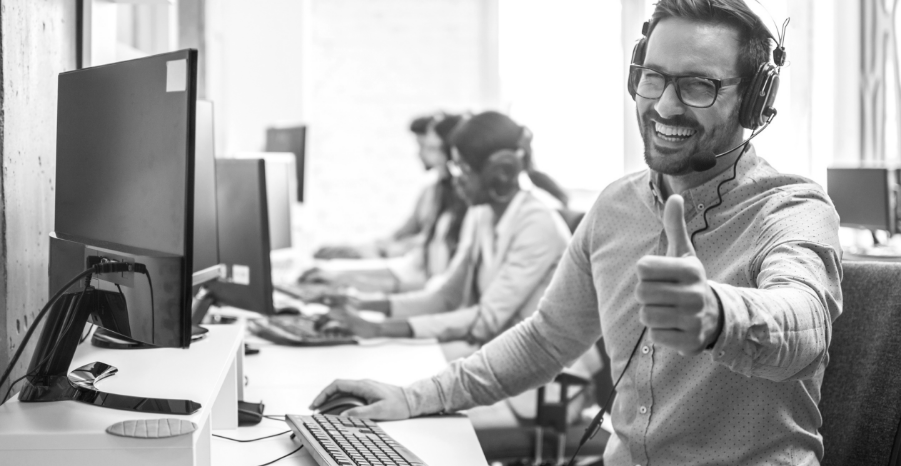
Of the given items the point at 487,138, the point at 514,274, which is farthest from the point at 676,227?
the point at 487,138

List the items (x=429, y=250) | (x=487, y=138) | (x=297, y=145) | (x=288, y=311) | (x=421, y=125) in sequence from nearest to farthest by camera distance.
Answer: (x=288, y=311), (x=487, y=138), (x=297, y=145), (x=429, y=250), (x=421, y=125)

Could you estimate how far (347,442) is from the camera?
1101 mm

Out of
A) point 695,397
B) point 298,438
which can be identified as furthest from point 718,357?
point 298,438

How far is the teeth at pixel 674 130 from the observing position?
1.18 metres

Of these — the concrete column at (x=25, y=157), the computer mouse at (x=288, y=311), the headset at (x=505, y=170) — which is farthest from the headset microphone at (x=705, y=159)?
the computer mouse at (x=288, y=311)

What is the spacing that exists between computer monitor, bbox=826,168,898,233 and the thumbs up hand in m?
3.72

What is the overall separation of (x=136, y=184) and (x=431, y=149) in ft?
10.7

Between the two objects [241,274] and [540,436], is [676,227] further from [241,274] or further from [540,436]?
[241,274]

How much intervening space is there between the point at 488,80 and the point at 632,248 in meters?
4.83

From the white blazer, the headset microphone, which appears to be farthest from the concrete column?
the white blazer

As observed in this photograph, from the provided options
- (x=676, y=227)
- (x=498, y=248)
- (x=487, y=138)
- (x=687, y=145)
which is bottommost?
(x=498, y=248)

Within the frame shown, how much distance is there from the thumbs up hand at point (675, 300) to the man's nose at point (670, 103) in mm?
481

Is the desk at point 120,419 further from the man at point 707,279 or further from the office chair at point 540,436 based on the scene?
the office chair at point 540,436

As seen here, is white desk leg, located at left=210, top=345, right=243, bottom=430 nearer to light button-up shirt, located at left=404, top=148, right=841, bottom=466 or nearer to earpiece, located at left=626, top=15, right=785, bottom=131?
light button-up shirt, located at left=404, top=148, right=841, bottom=466
